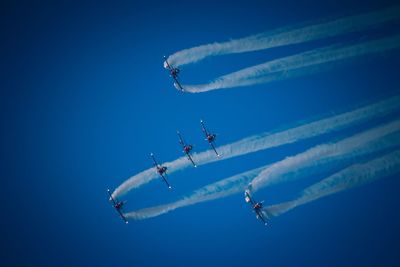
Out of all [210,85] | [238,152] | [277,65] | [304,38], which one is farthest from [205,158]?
[304,38]

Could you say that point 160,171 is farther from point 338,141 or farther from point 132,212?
point 338,141

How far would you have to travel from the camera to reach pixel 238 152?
119ft

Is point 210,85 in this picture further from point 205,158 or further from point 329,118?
point 329,118

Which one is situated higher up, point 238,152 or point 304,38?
point 304,38

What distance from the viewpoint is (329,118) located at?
32.7 meters

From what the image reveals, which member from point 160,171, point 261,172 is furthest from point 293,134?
point 160,171

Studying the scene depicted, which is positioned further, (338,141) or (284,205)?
(284,205)

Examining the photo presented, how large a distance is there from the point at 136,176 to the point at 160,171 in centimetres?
332

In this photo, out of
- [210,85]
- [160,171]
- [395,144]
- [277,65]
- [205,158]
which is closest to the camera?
[395,144]

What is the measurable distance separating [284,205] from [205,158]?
866 centimetres

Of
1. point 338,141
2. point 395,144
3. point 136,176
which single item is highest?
point 136,176

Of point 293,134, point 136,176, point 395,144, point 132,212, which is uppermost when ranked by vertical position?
point 136,176

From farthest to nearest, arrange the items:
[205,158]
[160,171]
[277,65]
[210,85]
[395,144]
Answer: [160,171], [205,158], [210,85], [277,65], [395,144]

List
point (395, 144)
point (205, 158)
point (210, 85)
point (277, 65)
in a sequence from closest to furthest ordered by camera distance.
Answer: point (395, 144), point (277, 65), point (210, 85), point (205, 158)
